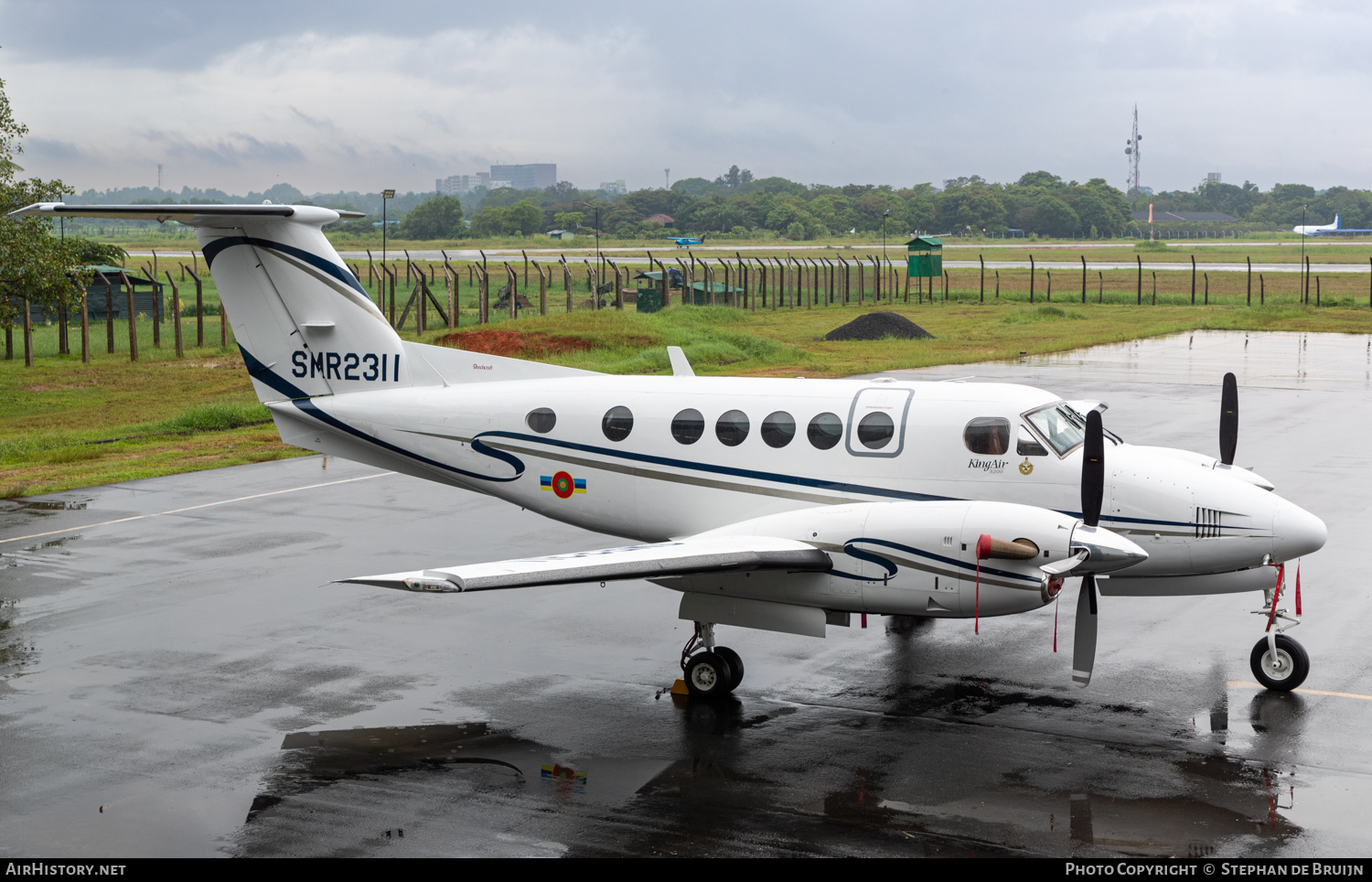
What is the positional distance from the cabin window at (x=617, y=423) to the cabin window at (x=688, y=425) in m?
0.51

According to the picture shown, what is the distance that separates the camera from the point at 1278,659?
11.8 m

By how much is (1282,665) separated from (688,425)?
6305 millimetres

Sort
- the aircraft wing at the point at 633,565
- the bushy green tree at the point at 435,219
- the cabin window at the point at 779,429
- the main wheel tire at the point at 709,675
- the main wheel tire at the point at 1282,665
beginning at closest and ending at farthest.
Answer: the aircraft wing at the point at 633,565
the main wheel tire at the point at 1282,665
the main wheel tire at the point at 709,675
the cabin window at the point at 779,429
the bushy green tree at the point at 435,219

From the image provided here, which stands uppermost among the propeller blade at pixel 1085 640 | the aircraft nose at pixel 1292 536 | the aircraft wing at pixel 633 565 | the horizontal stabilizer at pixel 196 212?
the horizontal stabilizer at pixel 196 212

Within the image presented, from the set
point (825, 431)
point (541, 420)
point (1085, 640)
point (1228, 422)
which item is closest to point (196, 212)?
point (541, 420)

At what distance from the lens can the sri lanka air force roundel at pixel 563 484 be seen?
13.7 metres

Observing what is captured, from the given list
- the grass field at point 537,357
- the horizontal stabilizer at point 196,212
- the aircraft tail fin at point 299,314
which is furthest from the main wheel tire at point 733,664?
the grass field at point 537,357

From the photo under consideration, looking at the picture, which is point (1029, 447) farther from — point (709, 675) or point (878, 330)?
point (878, 330)

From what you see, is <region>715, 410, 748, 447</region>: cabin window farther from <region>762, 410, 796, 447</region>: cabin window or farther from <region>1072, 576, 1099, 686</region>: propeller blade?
<region>1072, 576, 1099, 686</region>: propeller blade

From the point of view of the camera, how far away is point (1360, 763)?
10102 mm

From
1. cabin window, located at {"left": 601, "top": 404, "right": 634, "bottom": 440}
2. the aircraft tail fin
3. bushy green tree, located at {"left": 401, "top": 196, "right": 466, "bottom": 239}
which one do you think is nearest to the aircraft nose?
cabin window, located at {"left": 601, "top": 404, "right": 634, "bottom": 440}

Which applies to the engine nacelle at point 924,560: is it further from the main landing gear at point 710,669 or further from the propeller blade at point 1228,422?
the propeller blade at point 1228,422

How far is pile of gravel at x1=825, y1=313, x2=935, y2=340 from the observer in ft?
159

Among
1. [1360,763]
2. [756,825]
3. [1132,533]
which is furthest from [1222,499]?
[756,825]
